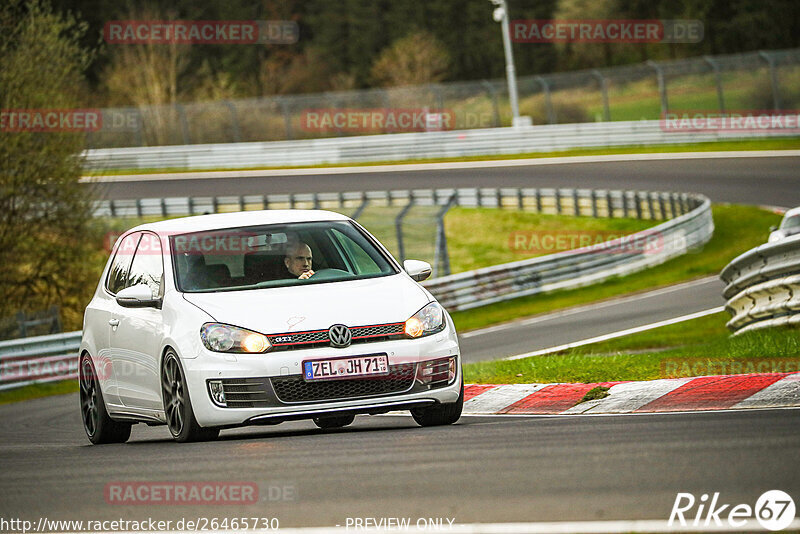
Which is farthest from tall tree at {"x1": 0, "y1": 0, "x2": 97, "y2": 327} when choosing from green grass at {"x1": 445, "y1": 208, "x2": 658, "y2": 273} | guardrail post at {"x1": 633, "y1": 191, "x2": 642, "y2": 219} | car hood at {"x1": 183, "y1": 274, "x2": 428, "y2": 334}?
car hood at {"x1": 183, "y1": 274, "x2": 428, "y2": 334}

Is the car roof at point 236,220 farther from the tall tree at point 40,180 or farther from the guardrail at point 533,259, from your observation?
the tall tree at point 40,180

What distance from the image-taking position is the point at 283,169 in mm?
51156

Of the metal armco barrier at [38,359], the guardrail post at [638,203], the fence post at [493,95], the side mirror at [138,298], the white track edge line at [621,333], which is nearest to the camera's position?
the side mirror at [138,298]

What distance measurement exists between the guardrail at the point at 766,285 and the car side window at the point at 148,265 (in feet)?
19.3

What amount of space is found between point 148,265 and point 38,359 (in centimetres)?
1305

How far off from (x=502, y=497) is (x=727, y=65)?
133 ft

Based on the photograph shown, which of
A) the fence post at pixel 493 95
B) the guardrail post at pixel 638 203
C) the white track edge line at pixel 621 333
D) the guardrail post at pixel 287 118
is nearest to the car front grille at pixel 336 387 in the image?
the white track edge line at pixel 621 333

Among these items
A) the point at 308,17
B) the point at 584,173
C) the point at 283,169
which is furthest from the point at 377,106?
the point at 308,17

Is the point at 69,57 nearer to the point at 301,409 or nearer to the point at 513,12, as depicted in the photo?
the point at 301,409

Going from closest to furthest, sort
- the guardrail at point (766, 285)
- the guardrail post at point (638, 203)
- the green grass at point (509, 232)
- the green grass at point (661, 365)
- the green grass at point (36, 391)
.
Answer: the green grass at point (661, 365) < the guardrail at point (766, 285) < the green grass at point (36, 391) < the green grass at point (509, 232) < the guardrail post at point (638, 203)

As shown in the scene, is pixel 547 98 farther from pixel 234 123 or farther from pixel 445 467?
pixel 445 467

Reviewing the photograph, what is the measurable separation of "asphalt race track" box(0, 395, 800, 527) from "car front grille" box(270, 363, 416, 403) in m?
0.28

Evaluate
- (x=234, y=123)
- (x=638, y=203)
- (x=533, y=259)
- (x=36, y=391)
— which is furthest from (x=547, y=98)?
(x=36, y=391)

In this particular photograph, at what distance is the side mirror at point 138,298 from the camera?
9.12m
